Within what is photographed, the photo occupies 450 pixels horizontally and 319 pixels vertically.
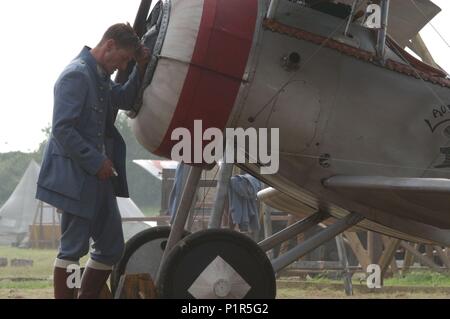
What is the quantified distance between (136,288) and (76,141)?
86 cm

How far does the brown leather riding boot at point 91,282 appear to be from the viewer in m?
4.81

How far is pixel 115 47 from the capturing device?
4.74 metres

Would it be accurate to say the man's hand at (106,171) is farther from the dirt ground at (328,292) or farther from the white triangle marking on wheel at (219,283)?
the dirt ground at (328,292)

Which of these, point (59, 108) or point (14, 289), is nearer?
point (59, 108)

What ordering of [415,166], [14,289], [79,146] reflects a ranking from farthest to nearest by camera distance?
[14,289] → [415,166] → [79,146]

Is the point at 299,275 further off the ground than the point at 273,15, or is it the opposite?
the point at 273,15

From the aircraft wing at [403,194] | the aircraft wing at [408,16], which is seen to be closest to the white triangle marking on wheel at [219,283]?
the aircraft wing at [403,194]

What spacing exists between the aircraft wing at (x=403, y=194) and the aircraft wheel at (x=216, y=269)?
0.84 meters

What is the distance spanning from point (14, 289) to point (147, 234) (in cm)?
448

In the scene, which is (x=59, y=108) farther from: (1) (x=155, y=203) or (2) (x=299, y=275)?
(1) (x=155, y=203)

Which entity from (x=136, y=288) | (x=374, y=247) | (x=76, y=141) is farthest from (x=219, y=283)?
(x=374, y=247)

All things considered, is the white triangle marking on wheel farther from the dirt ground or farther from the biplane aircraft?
the dirt ground
